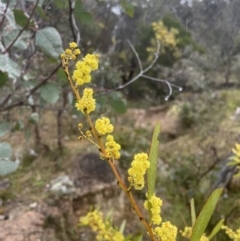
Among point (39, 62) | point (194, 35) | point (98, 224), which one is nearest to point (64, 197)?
point (98, 224)

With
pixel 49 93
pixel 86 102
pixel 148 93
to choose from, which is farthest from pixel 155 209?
pixel 148 93

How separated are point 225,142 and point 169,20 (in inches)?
102

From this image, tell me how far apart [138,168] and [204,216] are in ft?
0.40

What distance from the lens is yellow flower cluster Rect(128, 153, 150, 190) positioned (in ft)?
1.20

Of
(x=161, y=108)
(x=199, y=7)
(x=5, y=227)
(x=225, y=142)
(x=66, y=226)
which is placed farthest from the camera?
(x=161, y=108)

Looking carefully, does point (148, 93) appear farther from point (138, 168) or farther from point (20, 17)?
point (138, 168)

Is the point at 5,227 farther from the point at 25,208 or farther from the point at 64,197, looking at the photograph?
the point at 64,197

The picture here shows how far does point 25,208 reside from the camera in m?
1.84

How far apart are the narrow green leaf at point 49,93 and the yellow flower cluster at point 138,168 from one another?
0.63 meters

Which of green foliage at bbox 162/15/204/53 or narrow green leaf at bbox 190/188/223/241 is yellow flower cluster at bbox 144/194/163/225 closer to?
narrow green leaf at bbox 190/188/223/241

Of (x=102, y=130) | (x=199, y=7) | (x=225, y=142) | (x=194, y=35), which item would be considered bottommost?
(x=102, y=130)

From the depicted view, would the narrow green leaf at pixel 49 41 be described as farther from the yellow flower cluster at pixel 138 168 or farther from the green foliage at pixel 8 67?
the yellow flower cluster at pixel 138 168

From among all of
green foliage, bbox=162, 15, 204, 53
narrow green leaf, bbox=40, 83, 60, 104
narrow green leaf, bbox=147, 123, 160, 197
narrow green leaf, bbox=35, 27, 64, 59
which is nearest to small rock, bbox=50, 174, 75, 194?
narrow green leaf, bbox=40, 83, 60, 104

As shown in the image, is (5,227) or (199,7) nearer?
(5,227)
